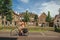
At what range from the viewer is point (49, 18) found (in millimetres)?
75188

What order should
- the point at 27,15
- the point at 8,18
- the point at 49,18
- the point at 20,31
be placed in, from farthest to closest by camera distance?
the point at 49,18 < the point at 27,15 < the point at 8,18 < the point at 20,31

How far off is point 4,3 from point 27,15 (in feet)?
59.6

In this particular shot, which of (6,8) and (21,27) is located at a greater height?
(6,8)

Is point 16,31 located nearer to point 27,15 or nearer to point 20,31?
point 20,31

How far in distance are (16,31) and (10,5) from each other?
37281mm

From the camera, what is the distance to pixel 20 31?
13766 millimetres

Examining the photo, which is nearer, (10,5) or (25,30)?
(25,30)

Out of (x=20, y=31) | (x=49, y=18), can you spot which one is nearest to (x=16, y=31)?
(x=20, y=31)

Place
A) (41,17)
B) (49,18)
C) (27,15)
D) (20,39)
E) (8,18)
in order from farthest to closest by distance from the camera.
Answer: (41,17)
(49,18)
(27,15)
(8,18)
(20,39)

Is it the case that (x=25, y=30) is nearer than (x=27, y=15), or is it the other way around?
(x=25, y=30)

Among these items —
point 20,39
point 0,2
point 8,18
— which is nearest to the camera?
point 20,39

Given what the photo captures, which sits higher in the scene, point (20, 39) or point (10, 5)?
point (10, 5)

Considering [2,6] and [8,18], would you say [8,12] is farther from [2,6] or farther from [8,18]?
[8,18]

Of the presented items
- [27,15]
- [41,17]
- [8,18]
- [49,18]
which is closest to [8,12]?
[8,18]
